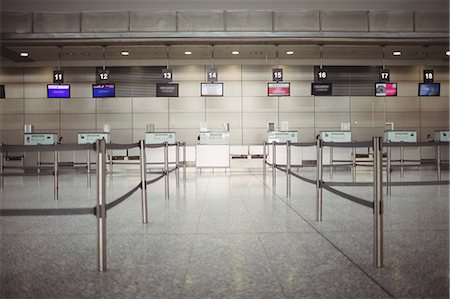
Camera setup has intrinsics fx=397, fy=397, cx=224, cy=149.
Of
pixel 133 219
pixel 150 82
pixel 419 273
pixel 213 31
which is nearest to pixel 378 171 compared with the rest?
pixel 419 273

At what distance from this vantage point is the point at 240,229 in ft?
12.1

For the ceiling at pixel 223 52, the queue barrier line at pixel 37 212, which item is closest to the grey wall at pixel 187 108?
the ceiling at pixel 223 52

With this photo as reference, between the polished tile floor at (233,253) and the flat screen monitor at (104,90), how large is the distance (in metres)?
7.77

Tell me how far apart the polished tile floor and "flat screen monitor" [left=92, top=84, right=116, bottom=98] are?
7.77 meters

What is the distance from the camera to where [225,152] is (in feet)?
37.6

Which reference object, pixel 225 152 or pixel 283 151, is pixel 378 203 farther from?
pixel 283 151

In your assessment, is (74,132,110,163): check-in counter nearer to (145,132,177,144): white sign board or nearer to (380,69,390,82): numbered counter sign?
(145,132,177,144): white sign board

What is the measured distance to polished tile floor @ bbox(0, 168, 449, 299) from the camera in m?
2.18

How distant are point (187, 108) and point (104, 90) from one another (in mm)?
2907

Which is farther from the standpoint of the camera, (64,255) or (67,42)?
(67,42)

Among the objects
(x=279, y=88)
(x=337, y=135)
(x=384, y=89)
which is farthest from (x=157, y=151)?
(x=384, y=89)

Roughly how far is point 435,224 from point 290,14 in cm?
729

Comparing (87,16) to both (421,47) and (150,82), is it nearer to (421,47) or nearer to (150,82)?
(150,82)

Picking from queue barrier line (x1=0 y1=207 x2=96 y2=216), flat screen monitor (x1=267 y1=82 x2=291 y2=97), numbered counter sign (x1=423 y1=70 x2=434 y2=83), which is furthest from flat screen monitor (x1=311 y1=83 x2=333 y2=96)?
queue barrier line (x1=0 y1=207 x2=96 y2=216)
